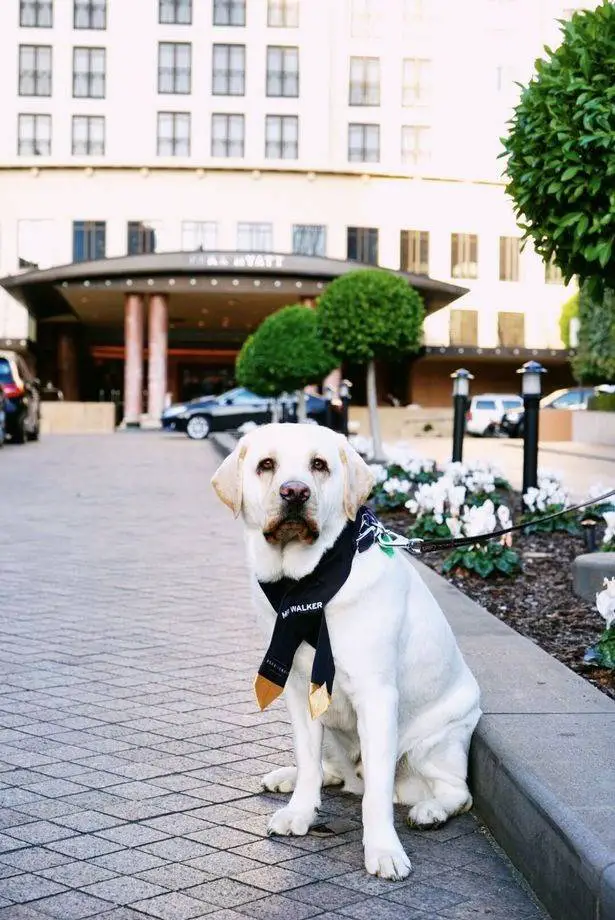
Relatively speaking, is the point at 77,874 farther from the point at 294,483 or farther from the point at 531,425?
the point at 531,425

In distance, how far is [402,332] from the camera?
24.7 m

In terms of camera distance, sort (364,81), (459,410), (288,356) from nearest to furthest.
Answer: (459,410)
(288,356)
(364,81)

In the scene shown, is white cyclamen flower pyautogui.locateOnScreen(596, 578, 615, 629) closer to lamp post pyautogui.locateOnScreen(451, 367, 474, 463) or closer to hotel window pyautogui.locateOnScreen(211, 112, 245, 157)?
lamp post pyautogui.locateOnScreen(451, 367, 474, 463)

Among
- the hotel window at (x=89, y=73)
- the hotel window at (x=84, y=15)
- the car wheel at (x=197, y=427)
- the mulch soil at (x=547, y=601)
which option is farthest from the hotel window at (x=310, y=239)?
the mulch soil at (x=547, y=601)

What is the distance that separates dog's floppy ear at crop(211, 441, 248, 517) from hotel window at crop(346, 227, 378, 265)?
60684 millimetres

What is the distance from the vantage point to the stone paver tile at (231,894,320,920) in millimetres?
3068

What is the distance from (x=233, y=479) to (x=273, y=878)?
112 cm

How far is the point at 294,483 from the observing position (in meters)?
3.27

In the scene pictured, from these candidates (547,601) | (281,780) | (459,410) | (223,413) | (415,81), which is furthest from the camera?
(415,81)

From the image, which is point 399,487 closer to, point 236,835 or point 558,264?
point 558,264

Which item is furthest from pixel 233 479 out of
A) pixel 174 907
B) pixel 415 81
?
pixel 415 81

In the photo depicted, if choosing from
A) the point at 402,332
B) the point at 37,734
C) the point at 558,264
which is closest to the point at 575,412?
the point at 402,332

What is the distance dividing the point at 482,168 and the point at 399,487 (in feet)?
194

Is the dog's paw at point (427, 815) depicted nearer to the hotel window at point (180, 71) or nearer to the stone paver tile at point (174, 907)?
the stone paver tile at point (174, 907)
